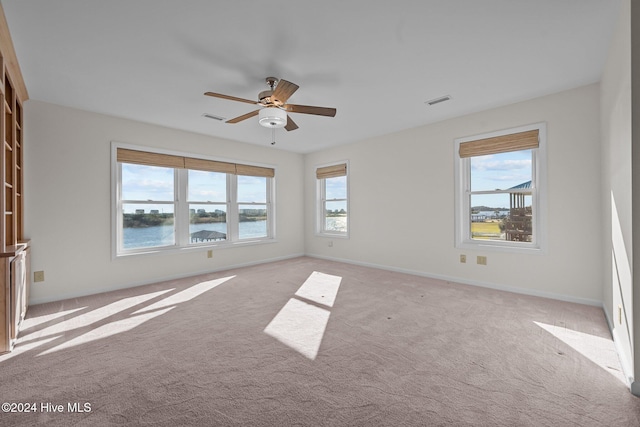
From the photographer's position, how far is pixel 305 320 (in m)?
2.84

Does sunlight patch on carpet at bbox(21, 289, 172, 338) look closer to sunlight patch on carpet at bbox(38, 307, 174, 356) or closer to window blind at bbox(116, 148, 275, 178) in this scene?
sunlight patch on carpet at bbox(38, 307, 174, 356)

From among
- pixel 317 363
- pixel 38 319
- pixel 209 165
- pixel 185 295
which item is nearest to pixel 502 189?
pixel 317 363

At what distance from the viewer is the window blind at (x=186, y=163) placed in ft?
13.7

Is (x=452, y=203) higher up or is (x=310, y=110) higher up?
(x=310, y=110)

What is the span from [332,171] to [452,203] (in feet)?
8.56

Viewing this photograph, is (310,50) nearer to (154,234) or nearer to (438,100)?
(438,100)

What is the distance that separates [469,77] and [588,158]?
65.6 inches

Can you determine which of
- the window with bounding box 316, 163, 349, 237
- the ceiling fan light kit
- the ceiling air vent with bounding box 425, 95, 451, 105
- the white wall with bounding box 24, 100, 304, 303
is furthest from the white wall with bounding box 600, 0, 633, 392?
the white wall with bounding box 24, 100, 304, 303

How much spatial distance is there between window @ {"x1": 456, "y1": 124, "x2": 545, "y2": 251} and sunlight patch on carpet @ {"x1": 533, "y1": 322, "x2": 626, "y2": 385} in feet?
4.32

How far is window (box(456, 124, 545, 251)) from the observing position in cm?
359

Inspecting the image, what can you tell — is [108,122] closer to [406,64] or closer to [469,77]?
[406,64]

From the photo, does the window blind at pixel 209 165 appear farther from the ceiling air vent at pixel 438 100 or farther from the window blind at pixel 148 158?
the ceiling air vent at pixel 438 100

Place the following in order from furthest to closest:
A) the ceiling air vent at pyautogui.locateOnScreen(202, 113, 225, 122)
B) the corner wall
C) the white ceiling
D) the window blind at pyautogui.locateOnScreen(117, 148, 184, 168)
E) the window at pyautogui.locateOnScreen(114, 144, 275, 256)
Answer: the window at pyautogui.locateOnScreen(114, 144, 275, 256) < the window blind at pyautogui.locateOnScreen(117, 148, 184, 168) < the ceiling air vent at pyautogui.locateOnScreen(202, 113, 225, 122) < the white ceiling < the corner wall

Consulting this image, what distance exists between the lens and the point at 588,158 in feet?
10.4
